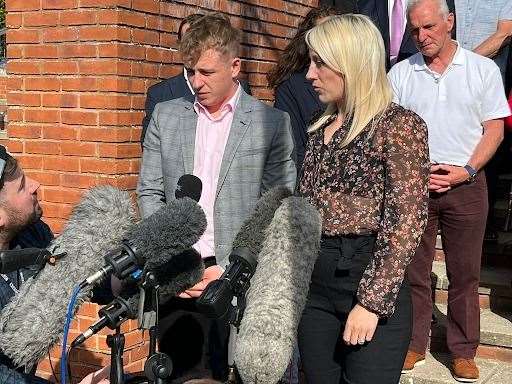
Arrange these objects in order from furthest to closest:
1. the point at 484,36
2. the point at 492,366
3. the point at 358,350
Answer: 1. the point at 484,36
2. the point at 492,366
3. the point at 358,350

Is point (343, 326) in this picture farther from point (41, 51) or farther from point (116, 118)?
point (41, 51)

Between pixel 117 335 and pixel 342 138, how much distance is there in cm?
117

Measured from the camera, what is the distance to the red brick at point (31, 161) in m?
4.81

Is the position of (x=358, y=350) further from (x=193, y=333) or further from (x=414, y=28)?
(x=414, y=28)

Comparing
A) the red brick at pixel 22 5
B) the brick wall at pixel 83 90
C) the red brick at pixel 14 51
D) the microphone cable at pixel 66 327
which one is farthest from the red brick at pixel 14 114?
the microphone cable at pixel 66 327

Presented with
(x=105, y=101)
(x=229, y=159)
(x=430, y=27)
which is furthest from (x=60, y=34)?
(x=430, y=27)

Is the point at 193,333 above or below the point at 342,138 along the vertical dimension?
below

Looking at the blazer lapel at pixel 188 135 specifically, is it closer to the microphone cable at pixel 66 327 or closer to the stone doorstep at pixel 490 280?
the microphone cable at pixel 66 327

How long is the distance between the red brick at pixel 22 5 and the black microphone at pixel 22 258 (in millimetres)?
2598

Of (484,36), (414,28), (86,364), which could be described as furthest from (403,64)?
(86,364)

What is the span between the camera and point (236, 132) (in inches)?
137

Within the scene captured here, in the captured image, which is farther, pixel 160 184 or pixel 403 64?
pixel 403 64

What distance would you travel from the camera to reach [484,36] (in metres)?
5.53

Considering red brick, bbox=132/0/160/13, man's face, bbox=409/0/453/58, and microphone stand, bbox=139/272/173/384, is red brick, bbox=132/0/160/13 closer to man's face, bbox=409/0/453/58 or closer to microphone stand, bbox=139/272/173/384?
man's face, bbox=409/0/453/58
